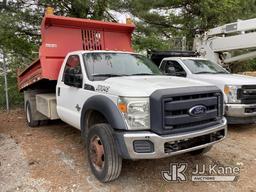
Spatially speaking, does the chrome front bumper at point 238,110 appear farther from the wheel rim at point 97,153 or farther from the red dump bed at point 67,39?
the wheel rim at point 97,153

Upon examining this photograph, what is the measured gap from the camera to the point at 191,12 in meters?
15.2

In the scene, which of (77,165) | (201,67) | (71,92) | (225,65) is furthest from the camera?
(225,65)

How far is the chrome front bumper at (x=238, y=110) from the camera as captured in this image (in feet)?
20.7

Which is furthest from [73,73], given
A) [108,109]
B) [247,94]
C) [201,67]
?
[201,67]

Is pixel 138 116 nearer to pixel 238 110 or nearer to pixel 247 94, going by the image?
pixel 238 110

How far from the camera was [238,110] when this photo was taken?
633cm

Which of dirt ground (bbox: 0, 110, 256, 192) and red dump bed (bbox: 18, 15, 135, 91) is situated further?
red dump bed (bbox: 18, 15, 135, 91)

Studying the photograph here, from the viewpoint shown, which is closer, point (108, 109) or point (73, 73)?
point (108, 109)

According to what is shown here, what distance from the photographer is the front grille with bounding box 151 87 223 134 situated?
347cm

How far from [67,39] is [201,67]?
12.7 ft

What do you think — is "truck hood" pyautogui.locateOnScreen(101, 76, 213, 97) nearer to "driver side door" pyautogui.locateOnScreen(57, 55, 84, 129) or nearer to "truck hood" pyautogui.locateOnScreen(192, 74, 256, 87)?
"driver side door" pyautogui.locateOnScreen(57, 55, 84, 129)

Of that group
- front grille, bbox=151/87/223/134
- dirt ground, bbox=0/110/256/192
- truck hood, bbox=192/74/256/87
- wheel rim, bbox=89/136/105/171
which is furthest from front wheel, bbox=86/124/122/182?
truck hood, bbox=192/74/256/87

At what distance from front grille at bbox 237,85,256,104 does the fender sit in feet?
12.6

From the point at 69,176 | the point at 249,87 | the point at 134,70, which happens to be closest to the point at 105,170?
the point at 69,176
